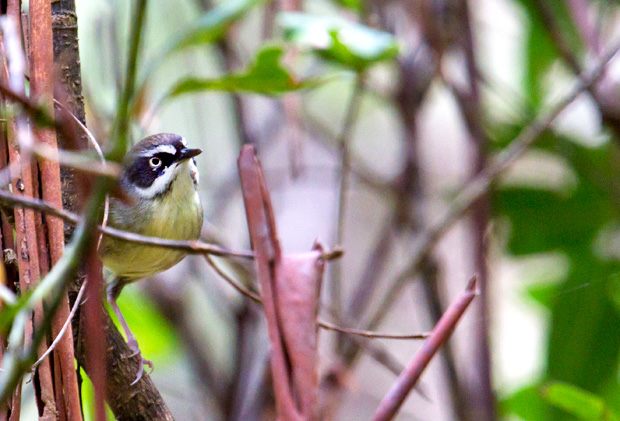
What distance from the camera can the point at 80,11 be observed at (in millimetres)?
4172

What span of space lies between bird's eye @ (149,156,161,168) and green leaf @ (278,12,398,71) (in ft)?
2.18

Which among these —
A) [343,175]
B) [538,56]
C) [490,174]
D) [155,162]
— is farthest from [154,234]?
[538,56]

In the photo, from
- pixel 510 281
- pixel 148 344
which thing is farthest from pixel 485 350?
pixel 510 281

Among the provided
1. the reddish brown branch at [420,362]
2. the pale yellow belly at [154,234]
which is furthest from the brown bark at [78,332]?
the pale yellow belly at [154,234]

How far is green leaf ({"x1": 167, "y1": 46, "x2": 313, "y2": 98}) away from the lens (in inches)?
81.7

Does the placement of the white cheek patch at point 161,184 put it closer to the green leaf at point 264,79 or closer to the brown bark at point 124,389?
the green leaf at point 264,79

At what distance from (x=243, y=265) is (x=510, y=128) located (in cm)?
146

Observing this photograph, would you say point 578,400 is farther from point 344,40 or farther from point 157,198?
point 157,198

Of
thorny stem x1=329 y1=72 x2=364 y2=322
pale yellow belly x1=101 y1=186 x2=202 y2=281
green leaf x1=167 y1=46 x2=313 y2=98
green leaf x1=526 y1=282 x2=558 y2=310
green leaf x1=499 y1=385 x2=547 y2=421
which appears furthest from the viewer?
green leaf x1=526 y1=282 x2=558 y2=310

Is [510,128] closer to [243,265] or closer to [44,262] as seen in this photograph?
[243,265]

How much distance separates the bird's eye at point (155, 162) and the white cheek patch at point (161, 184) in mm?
36

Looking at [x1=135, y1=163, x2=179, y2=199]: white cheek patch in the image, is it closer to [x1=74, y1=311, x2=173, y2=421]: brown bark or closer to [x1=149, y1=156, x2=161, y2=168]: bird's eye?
[x1=149, y1=156, x2=161, y2=168]: bird's eye

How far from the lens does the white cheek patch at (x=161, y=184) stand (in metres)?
2.51

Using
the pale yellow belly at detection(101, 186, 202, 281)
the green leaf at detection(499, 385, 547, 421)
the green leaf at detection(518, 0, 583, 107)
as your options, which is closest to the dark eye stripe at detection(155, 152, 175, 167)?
the pale yellow belly at detection(101, 186, 202, 281)
